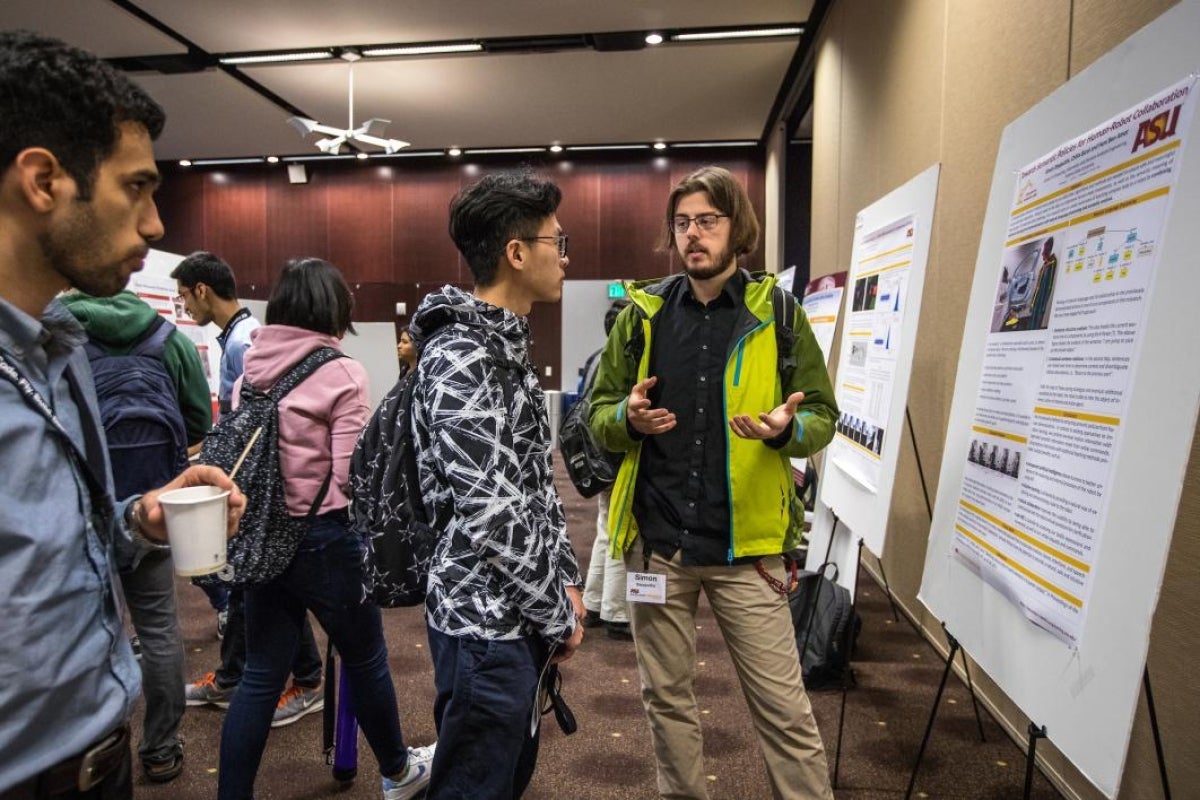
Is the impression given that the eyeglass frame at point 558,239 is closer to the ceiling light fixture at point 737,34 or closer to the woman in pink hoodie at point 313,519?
the woman in pink hoodie at point 313,519

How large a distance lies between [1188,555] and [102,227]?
2002 mm

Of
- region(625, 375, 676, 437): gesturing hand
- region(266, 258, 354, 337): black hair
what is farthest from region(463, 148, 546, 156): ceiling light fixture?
region(625, 375, 676, 437): gesturing hand

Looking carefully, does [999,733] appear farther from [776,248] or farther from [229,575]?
[776,248]

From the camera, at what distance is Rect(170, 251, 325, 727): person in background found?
2473 millimetres

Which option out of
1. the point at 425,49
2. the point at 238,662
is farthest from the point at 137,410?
the point at 425,49

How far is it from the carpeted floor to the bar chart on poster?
0.96 m

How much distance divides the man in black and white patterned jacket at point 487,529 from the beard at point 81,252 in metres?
0.48

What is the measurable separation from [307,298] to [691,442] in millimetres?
1018

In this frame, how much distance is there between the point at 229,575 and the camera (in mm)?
1577

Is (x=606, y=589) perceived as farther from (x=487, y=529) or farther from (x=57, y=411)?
(x=57, y=411)

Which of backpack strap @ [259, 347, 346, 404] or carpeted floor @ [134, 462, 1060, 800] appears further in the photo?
carpeted floor @ [134, 462, 1060, 800]

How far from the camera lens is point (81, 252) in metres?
0.78

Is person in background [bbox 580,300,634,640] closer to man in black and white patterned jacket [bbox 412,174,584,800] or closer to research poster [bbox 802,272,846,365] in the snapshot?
research poster [bbox 802,272,846,365]

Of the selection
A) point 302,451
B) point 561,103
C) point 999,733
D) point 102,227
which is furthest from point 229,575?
point 561,103
